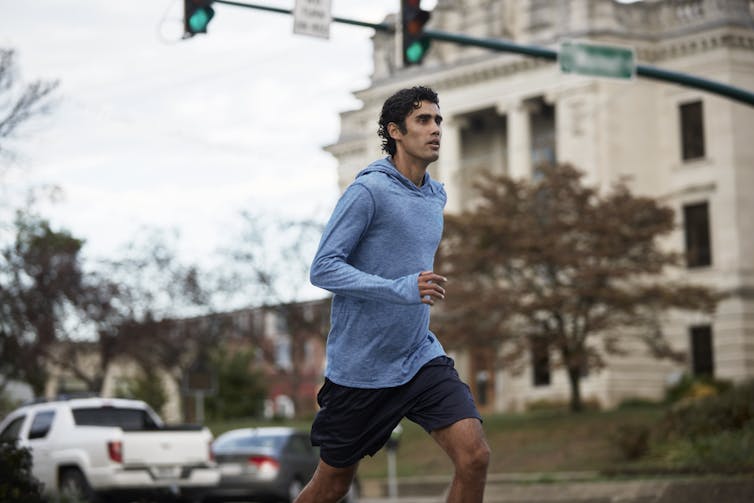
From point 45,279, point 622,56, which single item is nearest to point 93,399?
point 622,56

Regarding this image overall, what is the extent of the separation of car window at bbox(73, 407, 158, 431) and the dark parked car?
238 centimetres

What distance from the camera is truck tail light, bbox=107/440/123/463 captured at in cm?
1978

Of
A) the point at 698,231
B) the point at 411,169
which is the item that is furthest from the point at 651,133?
the point at 411,169

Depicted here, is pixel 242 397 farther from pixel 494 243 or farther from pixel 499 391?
pixel 494 243

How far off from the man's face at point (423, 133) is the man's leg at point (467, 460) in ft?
3.90

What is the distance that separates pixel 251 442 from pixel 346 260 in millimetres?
18422

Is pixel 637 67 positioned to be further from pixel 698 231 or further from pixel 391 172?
pixel 698 231

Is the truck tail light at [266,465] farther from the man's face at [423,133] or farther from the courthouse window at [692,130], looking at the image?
the courthouse window at [692,130]

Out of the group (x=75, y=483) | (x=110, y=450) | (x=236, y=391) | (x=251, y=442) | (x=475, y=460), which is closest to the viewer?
(x=475, y=460)

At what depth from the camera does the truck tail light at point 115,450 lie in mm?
19781

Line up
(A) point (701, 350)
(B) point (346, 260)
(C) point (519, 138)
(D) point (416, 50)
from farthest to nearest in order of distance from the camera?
(C) point (519, 138) → (A) point (701, 350) → (D) point (416, 50) → (B) point (346, 260)

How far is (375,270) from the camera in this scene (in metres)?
6.71

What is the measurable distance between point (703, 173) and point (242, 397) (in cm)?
3007

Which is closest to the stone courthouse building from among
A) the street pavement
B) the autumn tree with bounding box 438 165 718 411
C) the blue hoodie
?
the autumn tree with bounding box 438 165 718 411
